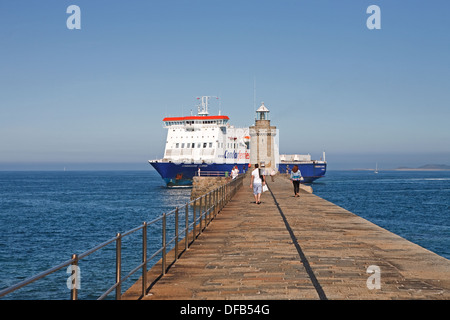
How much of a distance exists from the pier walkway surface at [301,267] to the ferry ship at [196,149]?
194 feet

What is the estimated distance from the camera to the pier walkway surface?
615 centimetres

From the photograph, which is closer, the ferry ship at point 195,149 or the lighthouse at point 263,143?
the lighthouse at point 263,143

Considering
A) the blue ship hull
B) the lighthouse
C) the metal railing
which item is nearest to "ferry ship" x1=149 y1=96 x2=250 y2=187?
the blue ship hull

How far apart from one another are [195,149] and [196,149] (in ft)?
0.67

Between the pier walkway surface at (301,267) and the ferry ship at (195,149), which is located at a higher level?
the ferry ship at (195,149)

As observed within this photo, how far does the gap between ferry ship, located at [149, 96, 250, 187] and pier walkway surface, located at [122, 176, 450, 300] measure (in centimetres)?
5903

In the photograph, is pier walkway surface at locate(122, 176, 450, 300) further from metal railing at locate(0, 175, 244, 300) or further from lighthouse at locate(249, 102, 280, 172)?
lighthouse at locate(249, 102, 280, 172)

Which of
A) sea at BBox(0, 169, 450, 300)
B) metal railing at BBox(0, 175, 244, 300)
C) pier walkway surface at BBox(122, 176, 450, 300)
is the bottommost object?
sea at BBox(0, 169, 450, 300)

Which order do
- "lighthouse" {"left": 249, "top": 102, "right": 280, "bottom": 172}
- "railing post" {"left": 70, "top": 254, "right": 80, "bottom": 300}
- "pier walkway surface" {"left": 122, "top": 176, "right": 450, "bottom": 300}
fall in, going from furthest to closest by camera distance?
"lighthouse" {"left": 249, "top": 102, "right": 280, "bottom": 172}, "pier walkway surface" {"left": 122, "top": 176, "right": 450, "bottom": 300}, "railing post" {"left": 70, "top": 254, "right": 80, "bottom": 300}

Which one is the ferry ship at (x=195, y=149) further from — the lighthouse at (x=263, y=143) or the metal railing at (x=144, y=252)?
the metal railing at (x=144, y=252)

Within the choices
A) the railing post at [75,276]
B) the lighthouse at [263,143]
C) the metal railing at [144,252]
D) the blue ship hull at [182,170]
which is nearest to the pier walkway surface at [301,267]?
the metal railing at [144,252]

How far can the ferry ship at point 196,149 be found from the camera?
7156cm

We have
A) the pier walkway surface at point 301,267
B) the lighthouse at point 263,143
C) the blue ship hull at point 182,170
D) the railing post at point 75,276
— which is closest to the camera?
the railing post at point 75,276
